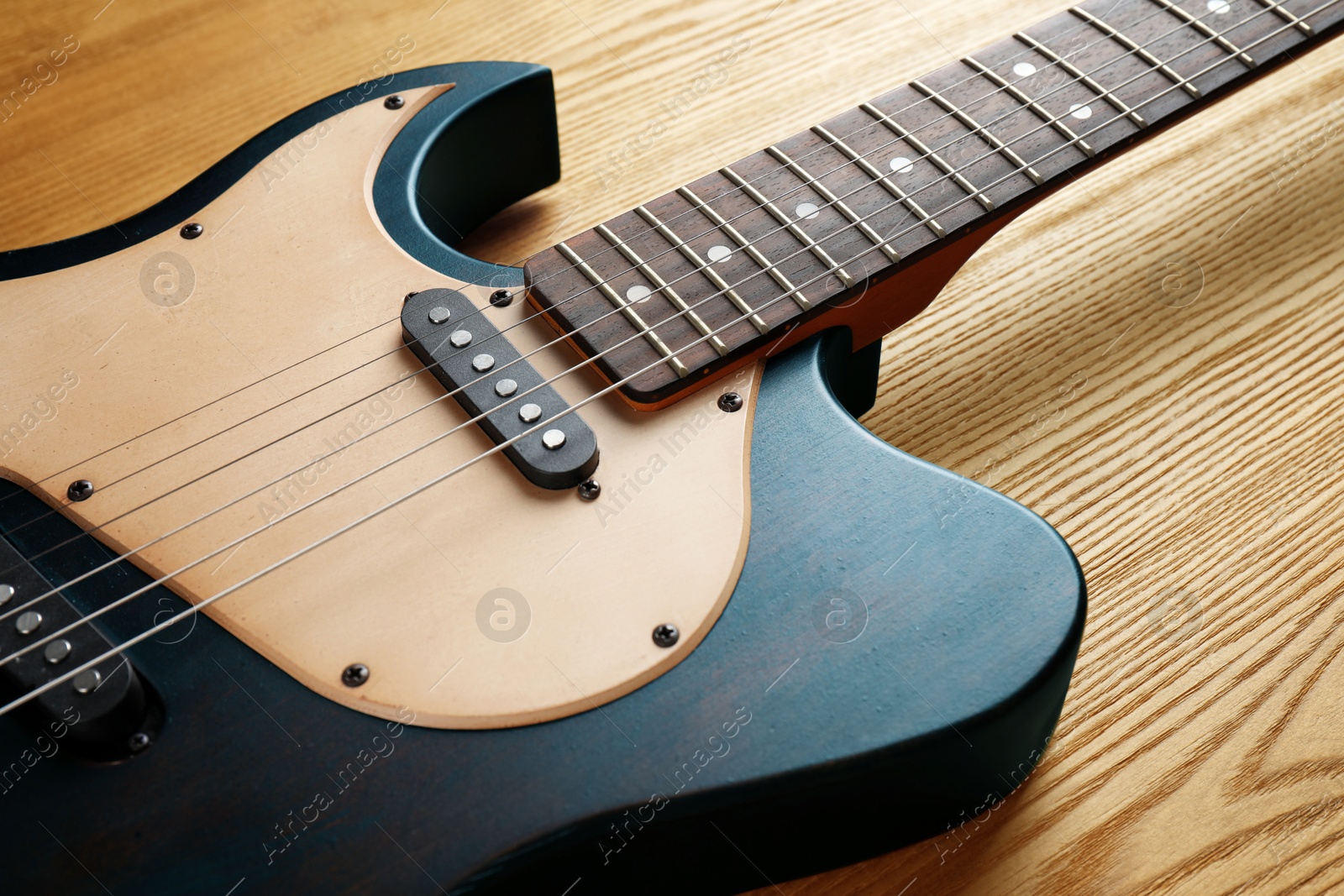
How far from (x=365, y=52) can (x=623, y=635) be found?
73cm

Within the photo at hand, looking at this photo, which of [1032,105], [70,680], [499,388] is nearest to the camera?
[70,680]

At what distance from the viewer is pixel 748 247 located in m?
0.67

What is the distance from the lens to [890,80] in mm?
982

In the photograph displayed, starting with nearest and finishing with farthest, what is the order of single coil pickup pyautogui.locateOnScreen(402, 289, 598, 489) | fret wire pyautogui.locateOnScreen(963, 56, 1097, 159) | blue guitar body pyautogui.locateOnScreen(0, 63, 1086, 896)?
blue guitar body pyautogui.locateOnScreen(0, 63, 1086, 896) → single coil pickup pyautogui.locateOnScreen(402, 289, 598, 489) → fret wire pyautogui.locateOnScreen(963, 56, 1097, 159)

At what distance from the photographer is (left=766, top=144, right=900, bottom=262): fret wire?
0.66m

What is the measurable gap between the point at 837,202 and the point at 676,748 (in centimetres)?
38

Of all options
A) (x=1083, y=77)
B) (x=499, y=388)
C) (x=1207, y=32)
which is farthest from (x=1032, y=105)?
(x=499, y=388)

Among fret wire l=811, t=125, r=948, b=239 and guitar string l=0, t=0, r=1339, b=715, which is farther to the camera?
fret wire l=811, t=125, r=948, b=239

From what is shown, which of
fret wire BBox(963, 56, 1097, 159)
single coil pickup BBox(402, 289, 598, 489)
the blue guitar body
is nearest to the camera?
the blue guitar body

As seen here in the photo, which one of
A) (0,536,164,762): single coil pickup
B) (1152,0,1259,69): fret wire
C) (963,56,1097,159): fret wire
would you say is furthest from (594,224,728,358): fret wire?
(1152,0,1259,69): fret wire

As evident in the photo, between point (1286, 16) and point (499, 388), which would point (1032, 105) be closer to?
point (1286, 16)

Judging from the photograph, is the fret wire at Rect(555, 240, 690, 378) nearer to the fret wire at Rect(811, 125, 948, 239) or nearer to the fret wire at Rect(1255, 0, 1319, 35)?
the fret wire at Rect(811, 125, 948, 239)

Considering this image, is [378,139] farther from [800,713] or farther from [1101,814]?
[1101,814]

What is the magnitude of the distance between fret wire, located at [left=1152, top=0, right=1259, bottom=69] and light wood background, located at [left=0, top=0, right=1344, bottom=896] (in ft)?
0.45
